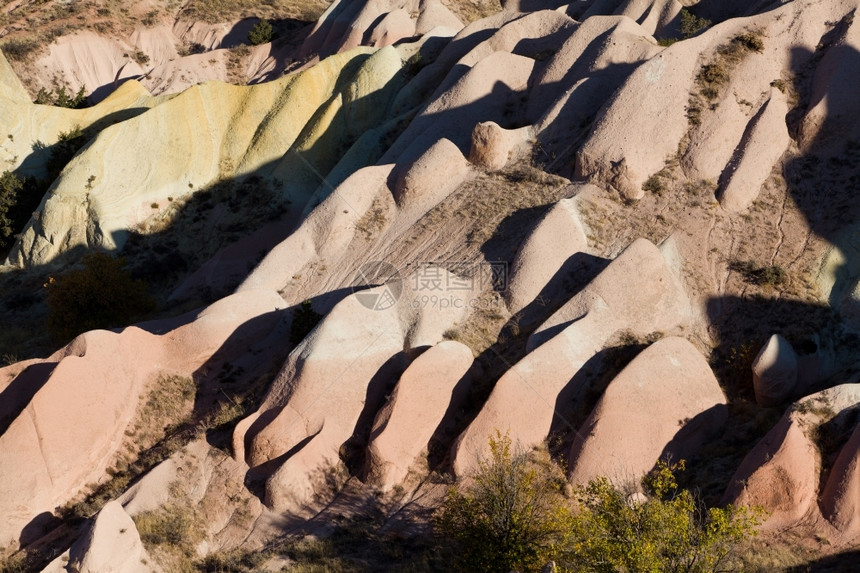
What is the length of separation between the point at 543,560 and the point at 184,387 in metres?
10.0

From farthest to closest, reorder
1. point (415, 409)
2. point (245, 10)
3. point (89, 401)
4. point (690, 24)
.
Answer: point (245, 10) < point (690, 24) < point (89, 401) < point (415, 409)

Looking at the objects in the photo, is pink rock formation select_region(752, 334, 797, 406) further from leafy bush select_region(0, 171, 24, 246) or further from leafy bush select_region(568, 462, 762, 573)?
leafy bush select_region(0, 171, 24, 246)

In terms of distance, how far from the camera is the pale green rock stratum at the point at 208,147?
29766 mm

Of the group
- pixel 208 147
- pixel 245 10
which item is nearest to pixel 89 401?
pixel 208 147

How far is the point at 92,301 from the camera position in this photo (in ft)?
84.9

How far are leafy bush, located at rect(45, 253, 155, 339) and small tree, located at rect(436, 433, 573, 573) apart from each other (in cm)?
1402

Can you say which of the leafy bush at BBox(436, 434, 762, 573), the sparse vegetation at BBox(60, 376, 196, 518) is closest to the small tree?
the leafy bush at BBox(436, 434, 762, 573)

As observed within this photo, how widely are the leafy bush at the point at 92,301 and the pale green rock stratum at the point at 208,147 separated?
3283 mm

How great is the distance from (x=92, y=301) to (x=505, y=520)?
53.7ft

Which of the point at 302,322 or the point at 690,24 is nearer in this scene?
the point at 302,322

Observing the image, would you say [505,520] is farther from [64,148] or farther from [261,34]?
[261,34]

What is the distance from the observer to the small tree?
14.6 metres

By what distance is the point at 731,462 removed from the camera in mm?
16219

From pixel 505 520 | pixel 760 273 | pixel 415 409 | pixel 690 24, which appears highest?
pixel 690 24
